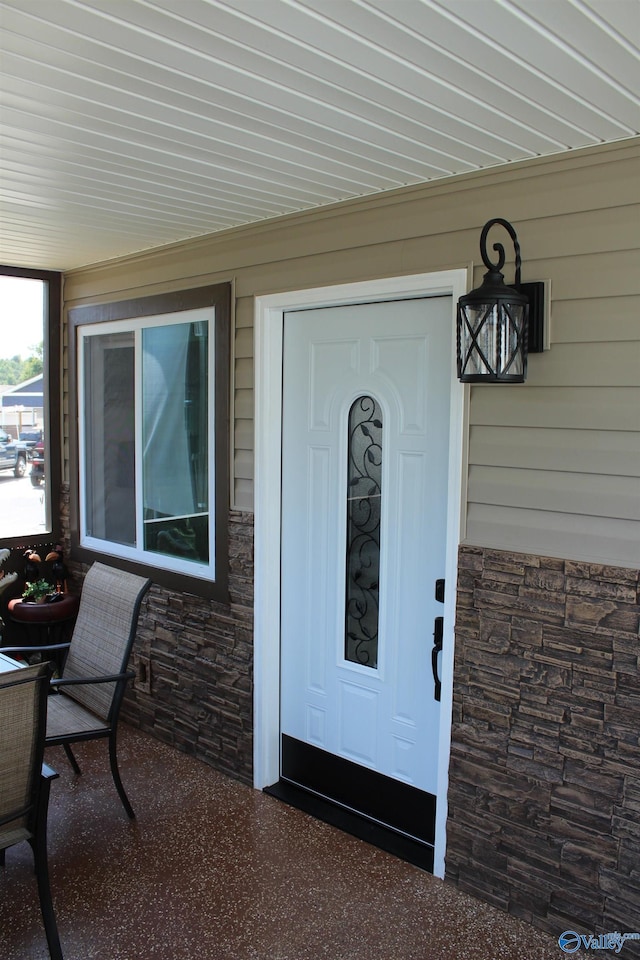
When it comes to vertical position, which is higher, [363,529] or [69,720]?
[363,529]

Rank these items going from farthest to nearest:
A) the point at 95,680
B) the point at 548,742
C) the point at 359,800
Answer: the point at 359,800, the point at 95,680, the point at 548,742

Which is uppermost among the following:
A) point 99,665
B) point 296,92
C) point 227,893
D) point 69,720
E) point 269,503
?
point 296,92

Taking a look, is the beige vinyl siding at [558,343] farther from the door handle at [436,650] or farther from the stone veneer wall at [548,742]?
the door handle at [436,650]

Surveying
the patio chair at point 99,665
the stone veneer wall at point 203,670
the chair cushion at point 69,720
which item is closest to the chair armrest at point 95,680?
the patio chair at point 99,665

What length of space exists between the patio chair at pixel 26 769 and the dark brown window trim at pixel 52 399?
99.6 inches

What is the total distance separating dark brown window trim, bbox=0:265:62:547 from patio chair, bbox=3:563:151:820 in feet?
4.27

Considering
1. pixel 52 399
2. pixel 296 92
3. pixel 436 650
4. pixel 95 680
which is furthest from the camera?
pixel 52 399

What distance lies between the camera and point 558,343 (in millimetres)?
2422

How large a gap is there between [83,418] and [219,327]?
1450 millimetres

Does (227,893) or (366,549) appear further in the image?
(366,549)

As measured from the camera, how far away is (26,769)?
2342mm

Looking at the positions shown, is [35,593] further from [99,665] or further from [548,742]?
[548,742]

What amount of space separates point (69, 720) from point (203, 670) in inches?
29.2

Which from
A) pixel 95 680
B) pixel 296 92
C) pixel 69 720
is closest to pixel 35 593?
pixel 69 720
